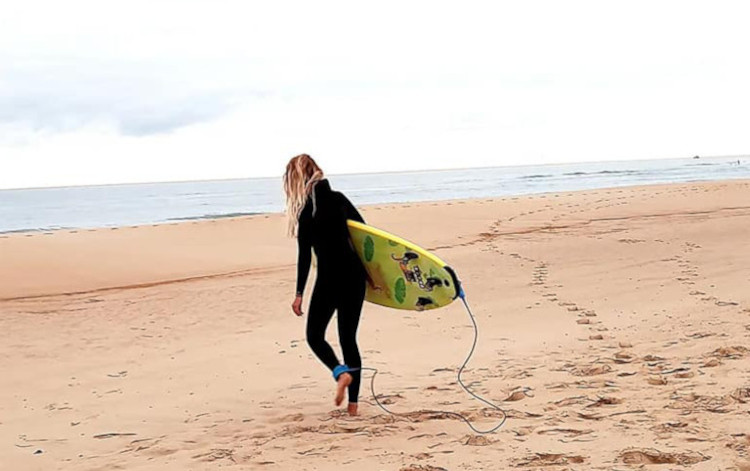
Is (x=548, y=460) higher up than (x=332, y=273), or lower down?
lower down

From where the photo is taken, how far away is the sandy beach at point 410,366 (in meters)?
4.10

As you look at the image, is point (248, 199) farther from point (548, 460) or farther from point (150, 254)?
point (548, 460)

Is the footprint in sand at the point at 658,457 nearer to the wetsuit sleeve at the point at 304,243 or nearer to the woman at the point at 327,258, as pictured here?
the woman at the point at 327,258

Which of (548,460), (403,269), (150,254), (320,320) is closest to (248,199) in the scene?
(150,254)

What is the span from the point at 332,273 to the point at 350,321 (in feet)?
1.04

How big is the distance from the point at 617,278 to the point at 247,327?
4.60 m

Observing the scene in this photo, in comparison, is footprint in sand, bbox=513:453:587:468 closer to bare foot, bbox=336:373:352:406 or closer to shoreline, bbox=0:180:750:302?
bare foot, bbox=336:373:352:406

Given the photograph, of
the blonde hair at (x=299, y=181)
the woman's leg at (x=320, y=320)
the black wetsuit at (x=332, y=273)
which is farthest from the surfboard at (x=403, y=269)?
the woman's leg at (x=320, y=320)

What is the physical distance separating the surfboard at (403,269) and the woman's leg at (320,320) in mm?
529

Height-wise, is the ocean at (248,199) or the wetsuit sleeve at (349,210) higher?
the wetsuit sleeve at (349,210)

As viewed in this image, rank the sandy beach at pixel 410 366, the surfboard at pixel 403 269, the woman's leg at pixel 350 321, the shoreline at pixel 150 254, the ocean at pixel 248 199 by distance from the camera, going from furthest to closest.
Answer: the ocean at pixel 248 199, the shoreline at pixel 150 254, the surfboard at pixel 403 269, the woman's leg at pixel 350 321, the sandy beach at pixel 410 366

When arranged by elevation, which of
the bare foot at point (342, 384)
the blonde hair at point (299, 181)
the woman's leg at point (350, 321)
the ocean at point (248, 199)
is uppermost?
the blonde hair at point (299, 181)

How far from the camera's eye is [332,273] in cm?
489

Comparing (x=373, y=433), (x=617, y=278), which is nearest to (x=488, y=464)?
(x=373, y=433)
